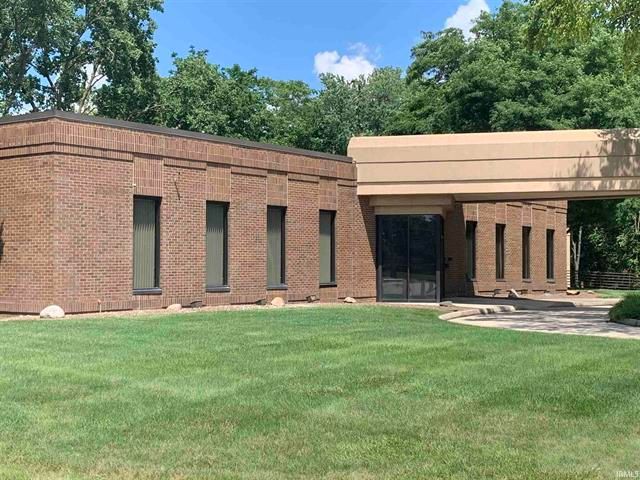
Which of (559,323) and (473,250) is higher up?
(473,250)

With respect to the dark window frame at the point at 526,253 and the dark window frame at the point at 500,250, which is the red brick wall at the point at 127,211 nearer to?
the dark window frame at the point at 500,250

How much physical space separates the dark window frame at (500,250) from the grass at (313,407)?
743 inches

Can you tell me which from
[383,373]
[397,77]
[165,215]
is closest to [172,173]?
[165,215]

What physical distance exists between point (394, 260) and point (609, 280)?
28.7 m

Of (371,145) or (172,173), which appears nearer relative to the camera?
(172,173)

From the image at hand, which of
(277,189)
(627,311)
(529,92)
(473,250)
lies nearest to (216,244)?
(277,189)

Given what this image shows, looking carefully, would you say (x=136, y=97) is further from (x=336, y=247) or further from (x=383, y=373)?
(x=383, y=373)

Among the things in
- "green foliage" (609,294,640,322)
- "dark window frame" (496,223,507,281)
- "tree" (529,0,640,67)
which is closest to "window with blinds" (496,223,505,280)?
"dark window frame" (496,223,507,281)

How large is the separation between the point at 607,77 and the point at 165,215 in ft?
70.9

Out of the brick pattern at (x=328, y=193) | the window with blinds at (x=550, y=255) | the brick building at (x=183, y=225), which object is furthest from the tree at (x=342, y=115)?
the brick pattern at (x=328, y=193)

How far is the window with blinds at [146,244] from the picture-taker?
17500mm

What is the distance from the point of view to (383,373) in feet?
27.8

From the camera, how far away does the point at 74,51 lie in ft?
124

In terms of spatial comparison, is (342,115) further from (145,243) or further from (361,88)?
(145,243)
